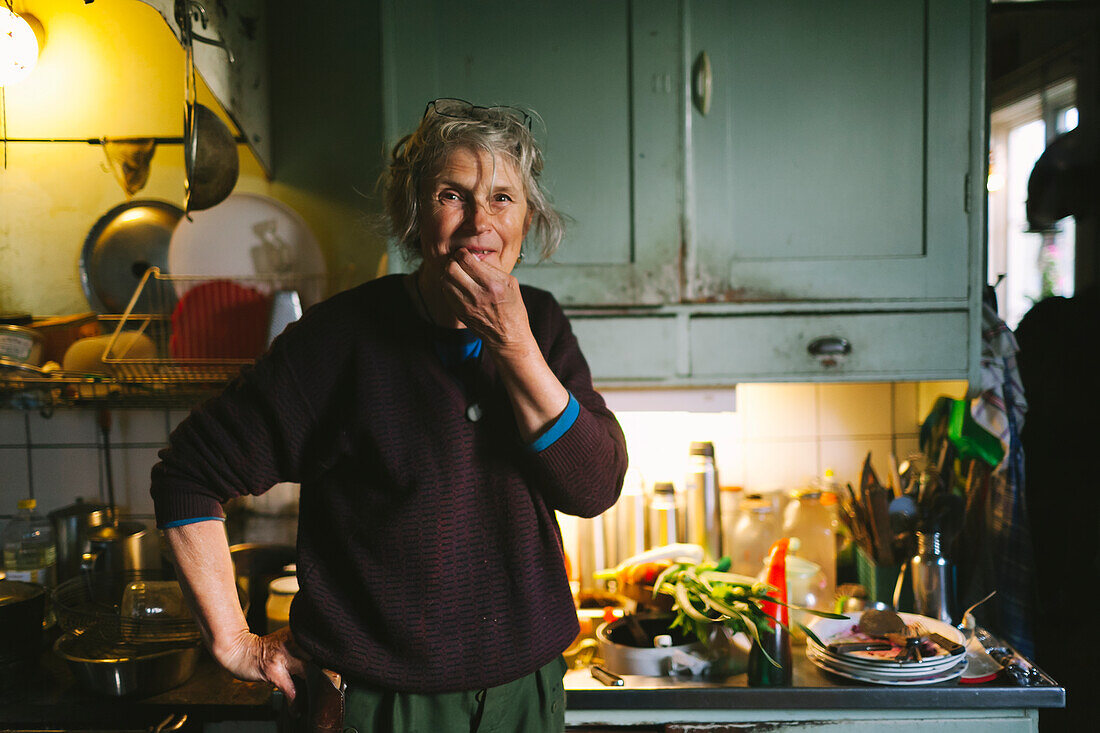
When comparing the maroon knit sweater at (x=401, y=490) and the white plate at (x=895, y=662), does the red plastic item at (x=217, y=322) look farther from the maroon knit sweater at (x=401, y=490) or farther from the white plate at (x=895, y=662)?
the white plate at (x=895, y=662)

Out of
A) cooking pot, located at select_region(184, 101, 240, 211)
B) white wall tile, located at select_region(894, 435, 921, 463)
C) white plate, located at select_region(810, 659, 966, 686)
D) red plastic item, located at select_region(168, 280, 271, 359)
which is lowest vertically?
white plate, located at select_region(810, 659, 966, 686)

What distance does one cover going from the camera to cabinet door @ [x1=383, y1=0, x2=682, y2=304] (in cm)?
161

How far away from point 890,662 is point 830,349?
0.64 metres

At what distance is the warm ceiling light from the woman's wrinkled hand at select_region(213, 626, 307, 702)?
153 centimetres

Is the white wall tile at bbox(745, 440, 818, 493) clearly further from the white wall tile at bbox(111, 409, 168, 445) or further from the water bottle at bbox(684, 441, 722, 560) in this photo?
the white wall tile at bbox(111, 409, 168, 445)

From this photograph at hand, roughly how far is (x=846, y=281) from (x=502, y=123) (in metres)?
0.89

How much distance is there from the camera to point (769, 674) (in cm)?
144

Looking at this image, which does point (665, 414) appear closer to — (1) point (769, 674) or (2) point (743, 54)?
(1) point (769, 674)

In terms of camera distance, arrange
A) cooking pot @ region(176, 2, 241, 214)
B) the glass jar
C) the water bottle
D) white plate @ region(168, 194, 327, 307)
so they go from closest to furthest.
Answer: cooking pot @ region(176, 2, 241, 214) < the glass jar < white plate @ region(168, 194, 327, 307) < the water bottle

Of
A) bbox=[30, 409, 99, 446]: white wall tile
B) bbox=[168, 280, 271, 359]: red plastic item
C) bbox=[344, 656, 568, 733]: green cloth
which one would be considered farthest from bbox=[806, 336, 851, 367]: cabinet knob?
bbox=[30, 409, 99, 446]: white wall tile

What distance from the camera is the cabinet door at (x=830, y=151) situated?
1.62 meters

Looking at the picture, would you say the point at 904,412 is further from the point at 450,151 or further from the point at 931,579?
the point at 450,151

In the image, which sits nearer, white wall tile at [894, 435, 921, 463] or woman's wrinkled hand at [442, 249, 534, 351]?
woman's wrinkled hand at [442, 249, 534, 351]

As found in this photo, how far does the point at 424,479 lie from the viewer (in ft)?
3.64
